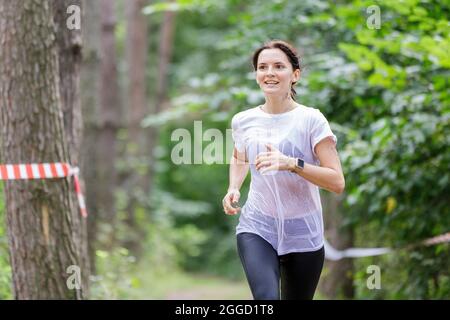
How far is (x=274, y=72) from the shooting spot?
4.19m

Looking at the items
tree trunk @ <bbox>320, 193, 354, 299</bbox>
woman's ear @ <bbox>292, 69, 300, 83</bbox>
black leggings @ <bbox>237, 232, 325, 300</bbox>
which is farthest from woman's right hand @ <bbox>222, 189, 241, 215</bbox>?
tree trunk @ <bbox>320, 193, 354, 299</bbox>

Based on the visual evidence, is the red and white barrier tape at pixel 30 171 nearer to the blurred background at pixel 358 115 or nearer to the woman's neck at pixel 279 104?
the blurred background at pixel 358 115

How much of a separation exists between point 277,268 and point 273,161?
70 centimetres

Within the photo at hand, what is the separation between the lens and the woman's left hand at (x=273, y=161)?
12.5 ft

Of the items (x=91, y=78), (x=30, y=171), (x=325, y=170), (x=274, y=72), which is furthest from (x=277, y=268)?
(x=91, y=78)

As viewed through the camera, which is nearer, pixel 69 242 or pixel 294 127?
pixel 294 127

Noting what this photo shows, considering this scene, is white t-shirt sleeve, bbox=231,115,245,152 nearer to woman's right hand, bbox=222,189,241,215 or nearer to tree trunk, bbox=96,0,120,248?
woman's right hand, bbox=222,189,241,215

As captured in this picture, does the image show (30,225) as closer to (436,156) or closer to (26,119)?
(26,119)

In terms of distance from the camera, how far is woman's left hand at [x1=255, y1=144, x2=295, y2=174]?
382 centimetres

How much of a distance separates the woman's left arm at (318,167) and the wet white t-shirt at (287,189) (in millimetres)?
71

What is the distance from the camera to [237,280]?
23484 millimetres
